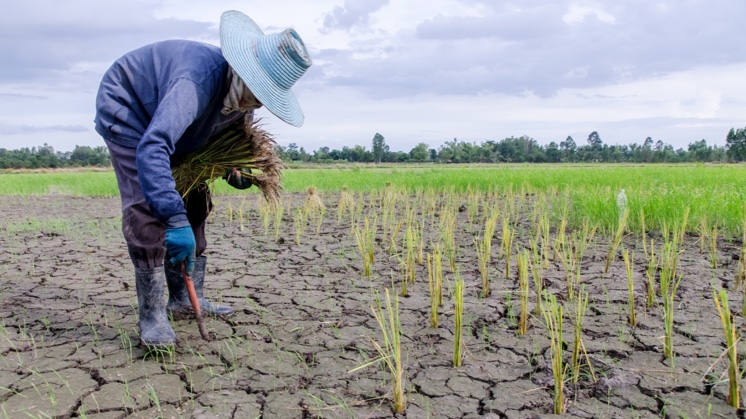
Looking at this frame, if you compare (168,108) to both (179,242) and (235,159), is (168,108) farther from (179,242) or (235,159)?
(235,159)

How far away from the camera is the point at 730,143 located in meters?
48.8

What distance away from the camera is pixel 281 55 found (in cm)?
231

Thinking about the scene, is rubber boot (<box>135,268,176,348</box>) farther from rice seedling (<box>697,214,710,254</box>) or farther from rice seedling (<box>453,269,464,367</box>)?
rice seedling (<box>697,214,710,254</box>)

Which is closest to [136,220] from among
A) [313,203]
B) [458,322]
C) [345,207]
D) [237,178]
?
[237,178]

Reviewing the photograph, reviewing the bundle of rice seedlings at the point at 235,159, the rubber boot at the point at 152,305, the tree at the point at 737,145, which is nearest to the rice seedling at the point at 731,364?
the rubber boot at the point at 152,305

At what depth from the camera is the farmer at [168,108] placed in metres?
2.15

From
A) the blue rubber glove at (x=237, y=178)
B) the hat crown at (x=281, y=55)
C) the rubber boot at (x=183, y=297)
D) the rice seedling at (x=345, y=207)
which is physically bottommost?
the rubber boot at (x=183, y=297)

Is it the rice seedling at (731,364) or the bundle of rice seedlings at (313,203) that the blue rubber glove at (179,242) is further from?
the bundle of rice seedlings at (313,203)

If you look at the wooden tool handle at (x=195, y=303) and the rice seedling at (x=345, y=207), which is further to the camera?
the rice seedling at (x=345, y=207)

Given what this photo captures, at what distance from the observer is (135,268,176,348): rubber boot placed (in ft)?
7.91

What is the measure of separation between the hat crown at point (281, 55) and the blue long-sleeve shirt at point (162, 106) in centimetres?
19

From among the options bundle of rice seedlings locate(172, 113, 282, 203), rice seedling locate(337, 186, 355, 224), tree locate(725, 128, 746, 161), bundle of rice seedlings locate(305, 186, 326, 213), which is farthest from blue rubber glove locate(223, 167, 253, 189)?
tree locate(725, 128, 746, 161)

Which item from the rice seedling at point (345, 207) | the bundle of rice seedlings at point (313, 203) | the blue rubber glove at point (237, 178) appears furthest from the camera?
the bundle of rice seedlings at point (313, 203)

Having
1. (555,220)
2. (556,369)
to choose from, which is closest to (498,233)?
(555,220)
